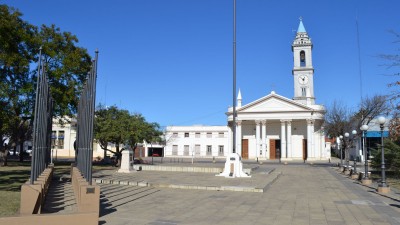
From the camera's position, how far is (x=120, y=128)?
33.9m

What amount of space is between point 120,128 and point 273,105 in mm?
42075

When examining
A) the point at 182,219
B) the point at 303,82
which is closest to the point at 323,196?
the point at 182,219

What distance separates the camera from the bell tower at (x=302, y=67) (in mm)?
81875

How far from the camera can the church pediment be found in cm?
6881

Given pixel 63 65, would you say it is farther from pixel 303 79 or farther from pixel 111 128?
pixel 303 79

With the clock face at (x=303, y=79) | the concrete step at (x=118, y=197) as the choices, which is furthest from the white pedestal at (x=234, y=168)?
the clock face at (x=303, y=79)

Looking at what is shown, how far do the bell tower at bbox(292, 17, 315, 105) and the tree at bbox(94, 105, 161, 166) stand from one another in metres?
52.1

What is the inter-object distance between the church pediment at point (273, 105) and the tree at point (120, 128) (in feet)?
119

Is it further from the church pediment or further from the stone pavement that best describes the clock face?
the stone pavement

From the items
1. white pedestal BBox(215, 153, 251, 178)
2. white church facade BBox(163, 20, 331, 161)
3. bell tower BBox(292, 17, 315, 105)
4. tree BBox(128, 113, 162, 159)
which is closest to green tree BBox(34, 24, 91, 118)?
tree BBox(128, 113, 162, 159)

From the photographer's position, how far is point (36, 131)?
9.88 metres

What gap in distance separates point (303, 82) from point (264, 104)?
53.8ft

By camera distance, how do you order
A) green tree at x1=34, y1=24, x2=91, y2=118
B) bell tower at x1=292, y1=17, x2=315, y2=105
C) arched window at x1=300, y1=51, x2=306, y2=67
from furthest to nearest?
arched window at x1=300, y1=51, x2=306, y2=67 < bell tower at x1=292, y1=17, x2=315, y2=105 < green tree at x1=34, y1=24, x2=91, y2=118

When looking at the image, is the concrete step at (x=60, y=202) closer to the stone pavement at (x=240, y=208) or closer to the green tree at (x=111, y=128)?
the stone pavement at (x=240, y=208)
